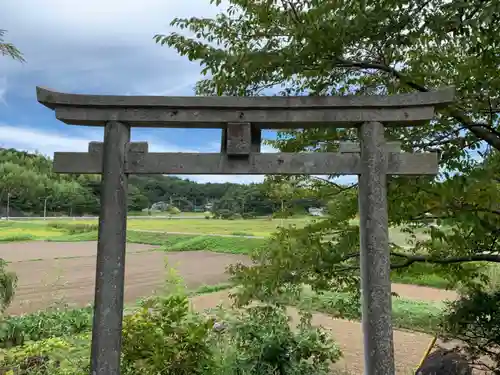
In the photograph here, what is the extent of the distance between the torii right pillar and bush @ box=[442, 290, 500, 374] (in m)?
1.68

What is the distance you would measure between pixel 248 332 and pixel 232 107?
2467 mm

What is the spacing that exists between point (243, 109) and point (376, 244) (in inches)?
36.7

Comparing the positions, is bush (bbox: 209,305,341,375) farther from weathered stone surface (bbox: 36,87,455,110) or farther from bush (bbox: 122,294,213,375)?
weathered stone surface (bbox: 36,87,455,110)

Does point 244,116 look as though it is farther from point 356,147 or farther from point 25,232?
point 25,232

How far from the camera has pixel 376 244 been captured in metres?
1.84

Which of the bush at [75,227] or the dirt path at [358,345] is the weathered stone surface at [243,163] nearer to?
the dirt path at [358,345]

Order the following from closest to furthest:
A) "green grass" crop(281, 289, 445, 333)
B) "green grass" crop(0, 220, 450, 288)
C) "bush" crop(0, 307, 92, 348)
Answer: "bush" crop(0, 307, 92, 348) < "green grass" crop(281, 289, 445, 333) < "green grass" crop(0, 220, 450, 288)

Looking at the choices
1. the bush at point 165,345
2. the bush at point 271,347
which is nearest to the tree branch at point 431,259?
the bush at point 271,347

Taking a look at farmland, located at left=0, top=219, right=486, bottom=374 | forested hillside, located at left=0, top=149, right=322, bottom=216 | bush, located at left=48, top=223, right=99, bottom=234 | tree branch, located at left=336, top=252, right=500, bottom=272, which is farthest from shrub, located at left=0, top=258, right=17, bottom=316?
bush, located at left=48, top=223, right=99, bottom=234

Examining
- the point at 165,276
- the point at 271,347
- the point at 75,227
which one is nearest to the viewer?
the point at 271,347

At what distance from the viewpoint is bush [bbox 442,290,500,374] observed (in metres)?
2.98

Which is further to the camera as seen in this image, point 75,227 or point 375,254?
point 75,227

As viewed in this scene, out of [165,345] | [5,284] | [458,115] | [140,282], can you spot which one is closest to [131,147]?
[165,345]

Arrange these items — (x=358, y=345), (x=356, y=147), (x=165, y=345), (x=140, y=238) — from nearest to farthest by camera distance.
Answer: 1. (x=356, y=147)
2. (x=165, y=345)
3. (x=358, y=345)
4. (x=140, y=238)
